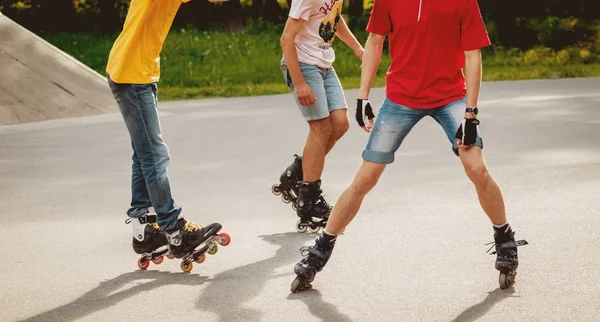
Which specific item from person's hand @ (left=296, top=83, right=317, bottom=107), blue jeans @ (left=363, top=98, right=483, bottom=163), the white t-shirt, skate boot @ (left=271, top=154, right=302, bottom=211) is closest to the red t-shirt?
blue jeans @ (left=363, top=98, right=483, bottom=163)

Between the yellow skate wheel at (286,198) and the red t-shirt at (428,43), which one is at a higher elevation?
the red t-shirt at (428,43)

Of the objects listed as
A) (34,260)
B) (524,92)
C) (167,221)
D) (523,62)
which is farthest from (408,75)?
(523,62)

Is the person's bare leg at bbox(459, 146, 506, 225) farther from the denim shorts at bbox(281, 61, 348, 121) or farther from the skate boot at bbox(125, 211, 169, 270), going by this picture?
the skate boot at bbox(125, 211, 169, 270)

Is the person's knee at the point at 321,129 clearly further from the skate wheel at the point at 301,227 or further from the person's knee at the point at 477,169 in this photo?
the person's knee at the point at 477,169

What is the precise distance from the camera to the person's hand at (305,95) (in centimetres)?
639

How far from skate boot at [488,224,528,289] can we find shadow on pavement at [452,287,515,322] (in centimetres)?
A: 5

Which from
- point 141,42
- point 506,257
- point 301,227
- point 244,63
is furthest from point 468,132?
point 244,63

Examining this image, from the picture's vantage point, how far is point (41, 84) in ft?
48.6

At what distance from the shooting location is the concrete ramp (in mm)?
14227

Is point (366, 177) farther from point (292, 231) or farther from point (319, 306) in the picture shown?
point (292, 231)

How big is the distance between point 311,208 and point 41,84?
28.5ft

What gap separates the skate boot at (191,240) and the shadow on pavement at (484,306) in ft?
4.85

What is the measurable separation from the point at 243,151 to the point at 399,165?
179cm

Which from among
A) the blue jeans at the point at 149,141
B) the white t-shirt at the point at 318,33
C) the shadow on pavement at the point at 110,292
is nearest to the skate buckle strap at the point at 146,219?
the blue jeans at the point at 149,141
